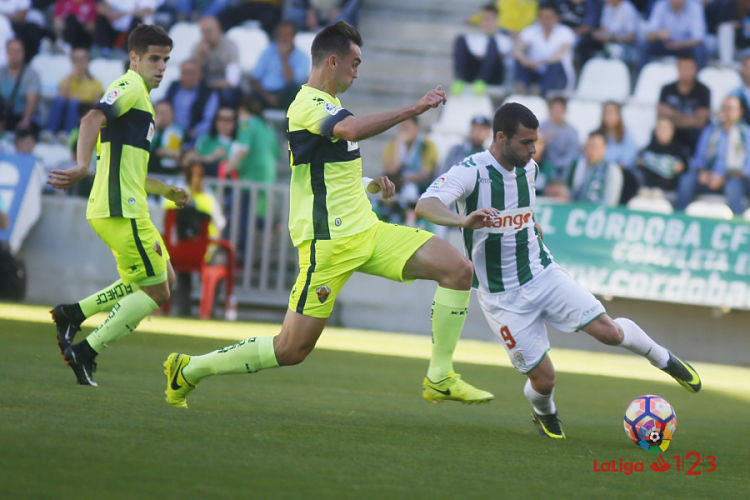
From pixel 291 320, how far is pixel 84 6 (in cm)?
1433

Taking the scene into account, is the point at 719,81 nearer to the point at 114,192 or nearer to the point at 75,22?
the point at 75,22

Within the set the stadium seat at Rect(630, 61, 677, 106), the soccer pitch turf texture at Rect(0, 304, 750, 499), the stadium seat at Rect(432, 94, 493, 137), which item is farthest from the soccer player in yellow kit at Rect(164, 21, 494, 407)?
the stadium seat at Rect(630, 61, 677, 106)

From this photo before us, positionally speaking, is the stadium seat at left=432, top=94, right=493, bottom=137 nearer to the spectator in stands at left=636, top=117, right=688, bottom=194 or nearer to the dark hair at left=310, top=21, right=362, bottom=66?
the spectator in stands at left=636, top=117, right=688, bottom=194

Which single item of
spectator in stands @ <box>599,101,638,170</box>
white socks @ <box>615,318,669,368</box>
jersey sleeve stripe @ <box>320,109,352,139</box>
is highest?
spectator in stands @ <box>599,101,638,170</box>

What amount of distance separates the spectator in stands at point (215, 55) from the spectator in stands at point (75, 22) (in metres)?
2.23

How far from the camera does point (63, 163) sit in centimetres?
1675

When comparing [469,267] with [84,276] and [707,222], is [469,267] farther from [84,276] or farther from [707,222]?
[84,276]

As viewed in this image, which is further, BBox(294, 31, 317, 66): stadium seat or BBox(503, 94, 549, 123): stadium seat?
BBox(294, 31, 317, 66): stadium seat

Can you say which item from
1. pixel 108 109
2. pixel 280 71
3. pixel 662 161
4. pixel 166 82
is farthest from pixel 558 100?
pixel 108 109

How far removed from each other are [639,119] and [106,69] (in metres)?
8.42

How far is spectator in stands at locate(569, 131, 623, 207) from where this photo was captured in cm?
1541

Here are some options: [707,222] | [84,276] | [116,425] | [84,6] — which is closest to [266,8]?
[84,6]

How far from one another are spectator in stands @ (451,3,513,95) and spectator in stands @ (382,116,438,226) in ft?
5.38

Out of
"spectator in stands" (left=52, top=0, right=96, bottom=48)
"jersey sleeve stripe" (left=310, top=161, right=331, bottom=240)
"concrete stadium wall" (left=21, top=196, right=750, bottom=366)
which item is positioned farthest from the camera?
"spectator in stands" (left=52, top=0, right=96, bottom=48)
